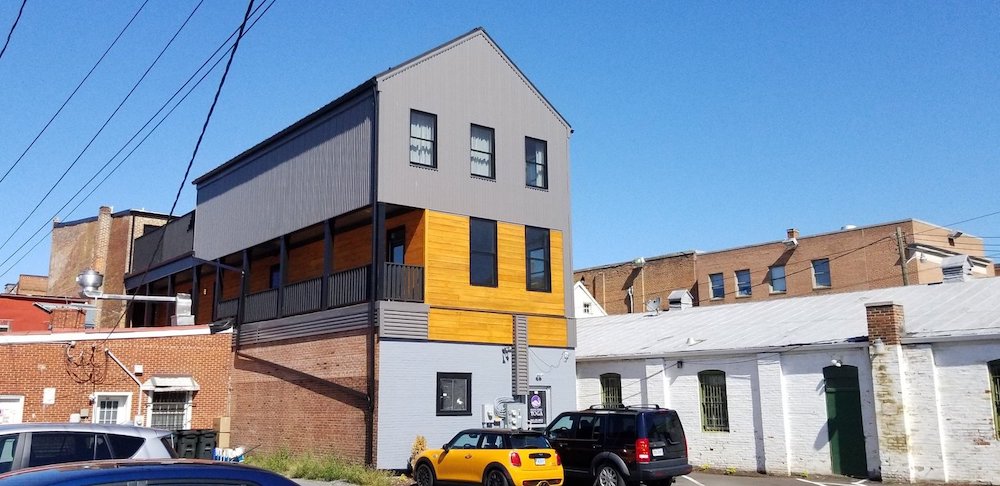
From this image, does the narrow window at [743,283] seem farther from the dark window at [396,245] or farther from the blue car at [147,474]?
the blue car at [147,474]

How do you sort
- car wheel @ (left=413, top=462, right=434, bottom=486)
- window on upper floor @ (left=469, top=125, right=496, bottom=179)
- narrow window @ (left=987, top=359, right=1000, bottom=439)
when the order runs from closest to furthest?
car wheel @ (left=413, top=462, right=434, bottom=486) → narrow window @ (left=987, top=359, right=1000, bottom=439) → window on upper floor @ (left=469, top=125, right=496, bottom=179)

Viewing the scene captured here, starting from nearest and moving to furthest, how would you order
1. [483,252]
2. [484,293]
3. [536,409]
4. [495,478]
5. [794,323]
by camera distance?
[495,478], [484,293], [536,409], [483,252], [794,323]

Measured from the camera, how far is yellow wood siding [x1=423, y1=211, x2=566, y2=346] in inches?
883

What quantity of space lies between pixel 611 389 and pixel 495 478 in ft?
38.2

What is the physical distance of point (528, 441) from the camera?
17344 mm

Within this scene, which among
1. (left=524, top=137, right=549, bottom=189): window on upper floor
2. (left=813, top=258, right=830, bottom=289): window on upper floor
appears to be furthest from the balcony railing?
(left=813, top=258, right=830, bottom=289): window on upper floor

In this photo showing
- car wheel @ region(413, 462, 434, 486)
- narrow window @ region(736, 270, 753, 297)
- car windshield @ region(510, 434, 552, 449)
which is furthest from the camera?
narrow window @ region(736, 270, 753, 297)

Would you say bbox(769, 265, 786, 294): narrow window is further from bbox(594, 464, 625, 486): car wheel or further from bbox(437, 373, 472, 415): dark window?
bbox(594, 464, 625, 486): car wheel

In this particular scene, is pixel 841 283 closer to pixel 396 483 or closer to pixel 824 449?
pixel 824 449

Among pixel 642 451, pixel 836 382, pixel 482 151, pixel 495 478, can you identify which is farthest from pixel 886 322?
pixel 482 151

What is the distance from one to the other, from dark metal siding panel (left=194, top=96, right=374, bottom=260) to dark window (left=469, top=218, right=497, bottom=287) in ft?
10.8

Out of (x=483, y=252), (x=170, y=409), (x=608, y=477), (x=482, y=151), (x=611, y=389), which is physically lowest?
(x=608, y=477)

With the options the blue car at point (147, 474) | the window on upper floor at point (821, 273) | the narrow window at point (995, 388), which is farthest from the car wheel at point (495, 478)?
the window on upper floor at point (821, 273)

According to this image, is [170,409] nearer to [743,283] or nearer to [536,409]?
[536,409]
